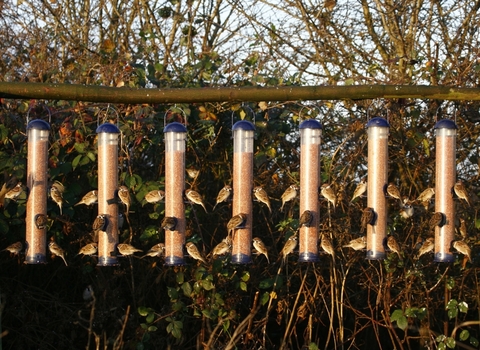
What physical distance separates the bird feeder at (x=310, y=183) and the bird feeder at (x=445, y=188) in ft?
2.47

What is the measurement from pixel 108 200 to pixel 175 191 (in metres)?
0.40

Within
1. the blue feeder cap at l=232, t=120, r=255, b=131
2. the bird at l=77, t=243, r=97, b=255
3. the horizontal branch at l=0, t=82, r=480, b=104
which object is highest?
the horizontal branch at l=0, t=82, r=480, b=104

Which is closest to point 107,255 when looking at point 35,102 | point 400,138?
point 35,102

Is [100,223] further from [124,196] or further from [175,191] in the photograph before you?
[175,191]

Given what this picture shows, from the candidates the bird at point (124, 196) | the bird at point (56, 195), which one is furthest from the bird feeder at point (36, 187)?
the bird at point (124, 196)

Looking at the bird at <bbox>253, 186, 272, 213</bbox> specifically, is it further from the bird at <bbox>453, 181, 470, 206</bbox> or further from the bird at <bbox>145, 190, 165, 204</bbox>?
the bird at <bbox>453, 181, 470, 206</bbox>

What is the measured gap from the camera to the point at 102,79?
23.1 feet

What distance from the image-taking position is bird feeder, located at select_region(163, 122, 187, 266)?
5.09m

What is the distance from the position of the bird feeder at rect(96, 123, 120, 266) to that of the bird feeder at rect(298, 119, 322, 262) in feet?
3.64

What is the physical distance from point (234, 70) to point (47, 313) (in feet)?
8.13

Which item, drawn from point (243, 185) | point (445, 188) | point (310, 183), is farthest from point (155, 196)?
point (445, 188)

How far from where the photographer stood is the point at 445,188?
5.30 meters

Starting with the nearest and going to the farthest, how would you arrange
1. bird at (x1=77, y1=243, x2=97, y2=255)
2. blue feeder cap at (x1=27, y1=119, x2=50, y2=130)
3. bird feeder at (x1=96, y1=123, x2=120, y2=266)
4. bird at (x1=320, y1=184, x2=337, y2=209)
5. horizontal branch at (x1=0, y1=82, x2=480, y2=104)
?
horizontal branch at (x1=0, y1=82, x2=480, y2=104) → blue feeder cap at (x1=27, y1=119, x2=50, y2=130) → bird feeder at (x1=96, y1=123, x2=120, y2=266) → bird at (x1=320, y1=184, x2=337, y2=209) → bird at (x1=77, y1=243, x2=97, y2=255)

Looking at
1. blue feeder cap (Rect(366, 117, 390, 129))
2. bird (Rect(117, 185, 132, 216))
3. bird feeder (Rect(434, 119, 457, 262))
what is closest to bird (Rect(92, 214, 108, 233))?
bird (Rect(117, 185, 132, 216))
